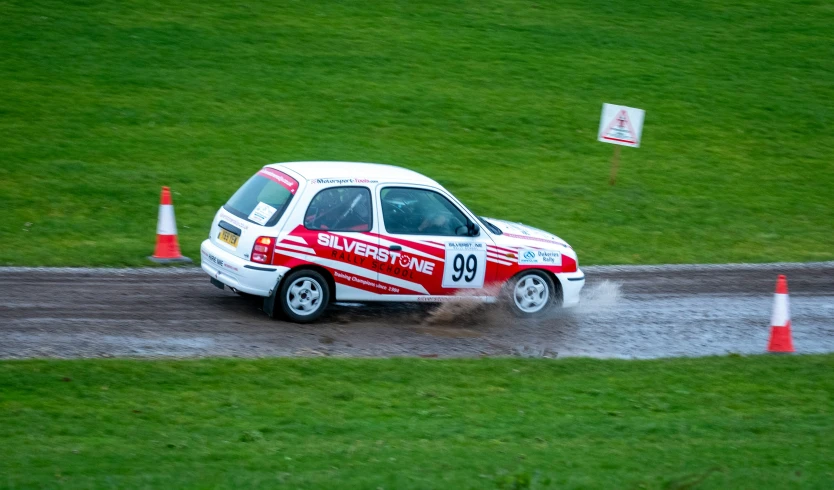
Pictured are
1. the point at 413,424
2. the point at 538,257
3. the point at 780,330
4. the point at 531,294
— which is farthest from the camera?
the point at 531,294

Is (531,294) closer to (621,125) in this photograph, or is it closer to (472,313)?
(472,313)

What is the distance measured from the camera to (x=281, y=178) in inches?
411

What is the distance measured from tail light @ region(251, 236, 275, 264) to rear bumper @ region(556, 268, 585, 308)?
341 cm

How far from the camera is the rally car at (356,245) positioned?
1003 cm

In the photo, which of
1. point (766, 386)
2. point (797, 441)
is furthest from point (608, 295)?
point (797, 441)

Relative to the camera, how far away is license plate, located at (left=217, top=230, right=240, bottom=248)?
33.5ft

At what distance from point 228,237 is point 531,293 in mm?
3501

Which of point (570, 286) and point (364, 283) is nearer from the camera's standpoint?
point (364, 283)

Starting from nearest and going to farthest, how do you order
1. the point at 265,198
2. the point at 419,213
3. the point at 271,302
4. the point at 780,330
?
the point at 271,302
the point at 265,198
the point at 780,330
the point at 419,213

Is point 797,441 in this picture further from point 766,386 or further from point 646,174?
point 646,174

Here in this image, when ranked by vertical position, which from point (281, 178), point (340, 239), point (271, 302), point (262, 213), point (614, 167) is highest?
point (614, 167)

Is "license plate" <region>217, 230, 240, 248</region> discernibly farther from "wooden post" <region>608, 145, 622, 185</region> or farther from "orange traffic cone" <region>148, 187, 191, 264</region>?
"wooden post" <region>608, 145, 622, 185</region>

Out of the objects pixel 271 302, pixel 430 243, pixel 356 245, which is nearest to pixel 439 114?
pixel 430 243

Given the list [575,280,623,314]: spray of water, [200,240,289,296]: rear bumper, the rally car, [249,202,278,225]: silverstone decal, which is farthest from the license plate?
[575,280,623,314]: spray of water
